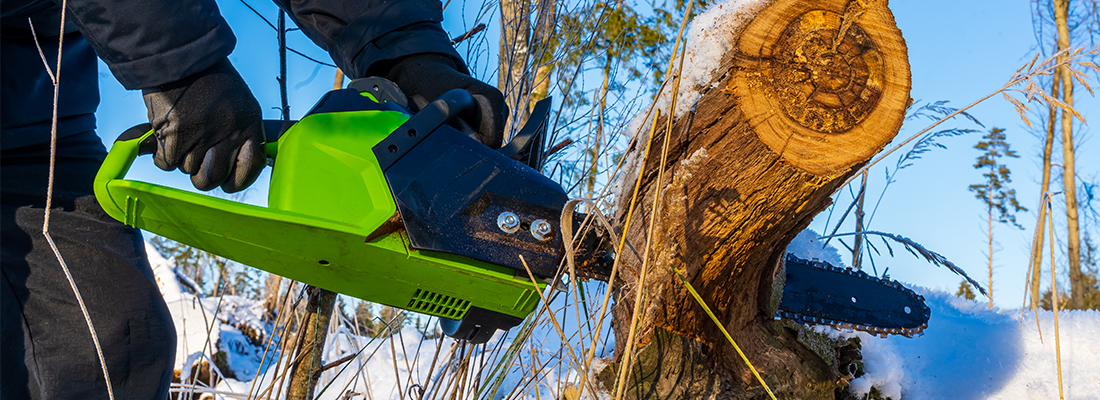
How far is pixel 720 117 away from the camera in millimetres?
911

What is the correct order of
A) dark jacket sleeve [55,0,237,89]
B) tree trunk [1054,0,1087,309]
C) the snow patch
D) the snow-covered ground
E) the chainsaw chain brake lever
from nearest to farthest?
dark jacket sleeve [55,0,237,89]
the chainsaw chain brake lever
the snow-covered ground
the snow patch
tree trunk [1054,0,1087,309]

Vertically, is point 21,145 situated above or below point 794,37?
below

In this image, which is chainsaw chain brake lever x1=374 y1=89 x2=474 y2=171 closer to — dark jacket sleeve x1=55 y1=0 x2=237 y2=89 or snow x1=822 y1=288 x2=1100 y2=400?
dark jacket sleeve x1=55 y1=0 x2=237 y2=89

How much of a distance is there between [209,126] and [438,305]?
1.63ft

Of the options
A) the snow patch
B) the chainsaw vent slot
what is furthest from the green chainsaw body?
the snow patch

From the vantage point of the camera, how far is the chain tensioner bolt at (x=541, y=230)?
95cm

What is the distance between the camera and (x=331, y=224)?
935 mm

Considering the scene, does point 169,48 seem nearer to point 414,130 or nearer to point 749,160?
point 414,130

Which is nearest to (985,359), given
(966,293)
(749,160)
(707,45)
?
(749,160)

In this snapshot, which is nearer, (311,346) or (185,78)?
(185,78)

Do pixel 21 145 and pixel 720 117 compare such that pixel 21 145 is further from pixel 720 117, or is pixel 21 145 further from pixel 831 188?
pixel 831 188

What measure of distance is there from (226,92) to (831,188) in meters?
1.04

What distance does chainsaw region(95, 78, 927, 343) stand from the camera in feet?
3.07

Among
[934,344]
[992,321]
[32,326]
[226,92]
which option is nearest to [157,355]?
[32,326]
